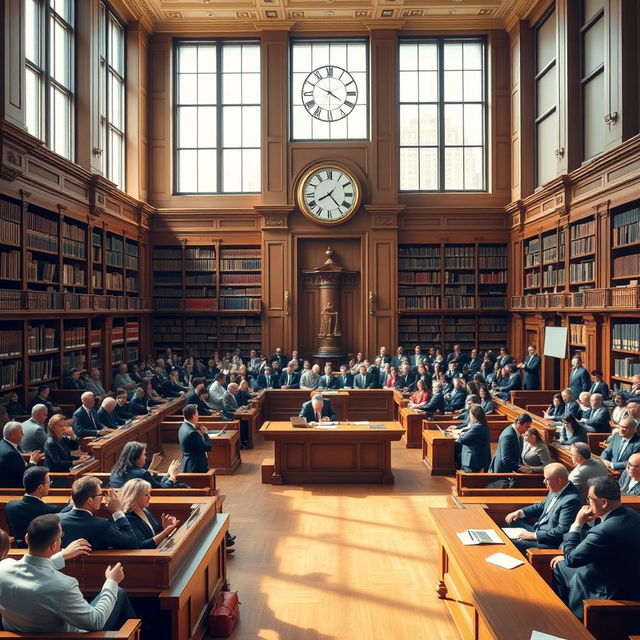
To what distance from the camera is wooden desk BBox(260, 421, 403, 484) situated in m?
7.62

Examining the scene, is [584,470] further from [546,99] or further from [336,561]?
[546,99]

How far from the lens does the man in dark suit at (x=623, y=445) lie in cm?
576

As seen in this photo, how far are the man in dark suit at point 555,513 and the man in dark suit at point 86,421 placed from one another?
16.8 ft

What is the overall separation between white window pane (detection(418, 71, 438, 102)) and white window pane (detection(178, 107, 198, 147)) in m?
5.44

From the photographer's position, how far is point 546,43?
13.0 metres

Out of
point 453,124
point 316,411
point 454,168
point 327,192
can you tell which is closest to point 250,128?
point 327,192

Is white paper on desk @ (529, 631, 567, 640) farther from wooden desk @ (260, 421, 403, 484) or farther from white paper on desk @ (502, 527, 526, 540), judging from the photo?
wooden desk @ (260, 421, 403, 484)

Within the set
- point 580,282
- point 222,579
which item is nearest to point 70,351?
point 222,579

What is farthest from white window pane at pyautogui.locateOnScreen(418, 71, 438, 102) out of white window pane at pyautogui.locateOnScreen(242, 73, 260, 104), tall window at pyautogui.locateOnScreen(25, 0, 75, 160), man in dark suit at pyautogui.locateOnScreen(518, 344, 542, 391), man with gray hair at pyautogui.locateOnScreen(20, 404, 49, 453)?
man with gray hair at pyautogui.locateOnScreen(20, 404, 49, 453)

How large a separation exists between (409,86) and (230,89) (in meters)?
4.30

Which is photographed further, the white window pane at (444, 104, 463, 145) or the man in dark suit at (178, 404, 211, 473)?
the white window pane at (444, 104, 463, 145)

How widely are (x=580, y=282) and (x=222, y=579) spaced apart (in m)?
8.33

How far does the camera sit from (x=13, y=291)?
8.17 m

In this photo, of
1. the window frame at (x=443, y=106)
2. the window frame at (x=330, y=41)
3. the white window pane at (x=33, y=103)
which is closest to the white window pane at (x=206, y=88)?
the window frame at (x=330, y=41)
